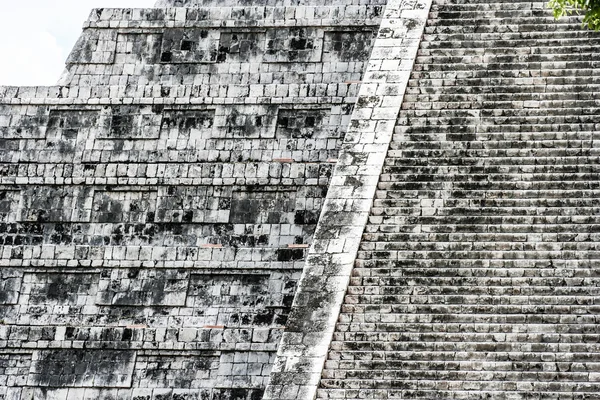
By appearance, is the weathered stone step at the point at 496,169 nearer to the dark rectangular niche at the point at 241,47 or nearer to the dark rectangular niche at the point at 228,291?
the dark rectangular niche at the point at 228,291

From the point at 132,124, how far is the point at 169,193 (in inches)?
51.5

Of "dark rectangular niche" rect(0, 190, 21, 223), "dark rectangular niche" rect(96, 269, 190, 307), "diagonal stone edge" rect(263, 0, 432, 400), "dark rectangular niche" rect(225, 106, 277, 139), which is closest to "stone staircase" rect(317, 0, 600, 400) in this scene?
"diagonal stone edge" rect(263, 0, 432, 400)

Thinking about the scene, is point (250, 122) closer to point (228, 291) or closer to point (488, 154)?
point (228, 291)

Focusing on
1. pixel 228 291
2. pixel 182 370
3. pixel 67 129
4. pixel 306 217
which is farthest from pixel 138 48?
pixel 182 370

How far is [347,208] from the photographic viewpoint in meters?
16.5

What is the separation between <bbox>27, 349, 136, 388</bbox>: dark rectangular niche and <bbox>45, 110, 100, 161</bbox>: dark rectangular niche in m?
2.93

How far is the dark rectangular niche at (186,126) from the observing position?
19891 mm

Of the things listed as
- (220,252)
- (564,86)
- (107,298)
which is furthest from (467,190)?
(107,298)

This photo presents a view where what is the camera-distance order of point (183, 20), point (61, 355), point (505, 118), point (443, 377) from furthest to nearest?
point (183, 20) < point (61, 355) < point (505, 118) < point (443, 377)

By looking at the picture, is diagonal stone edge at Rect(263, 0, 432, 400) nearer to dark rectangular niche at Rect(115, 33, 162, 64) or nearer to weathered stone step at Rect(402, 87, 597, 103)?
weathered stone step at Rect(402, 87, 597, 103)

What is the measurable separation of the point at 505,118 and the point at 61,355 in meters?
6.61

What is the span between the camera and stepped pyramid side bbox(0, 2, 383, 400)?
18594 millimetres

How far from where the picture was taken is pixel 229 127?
19875 millimetres

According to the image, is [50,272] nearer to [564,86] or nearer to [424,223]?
[424,223]
